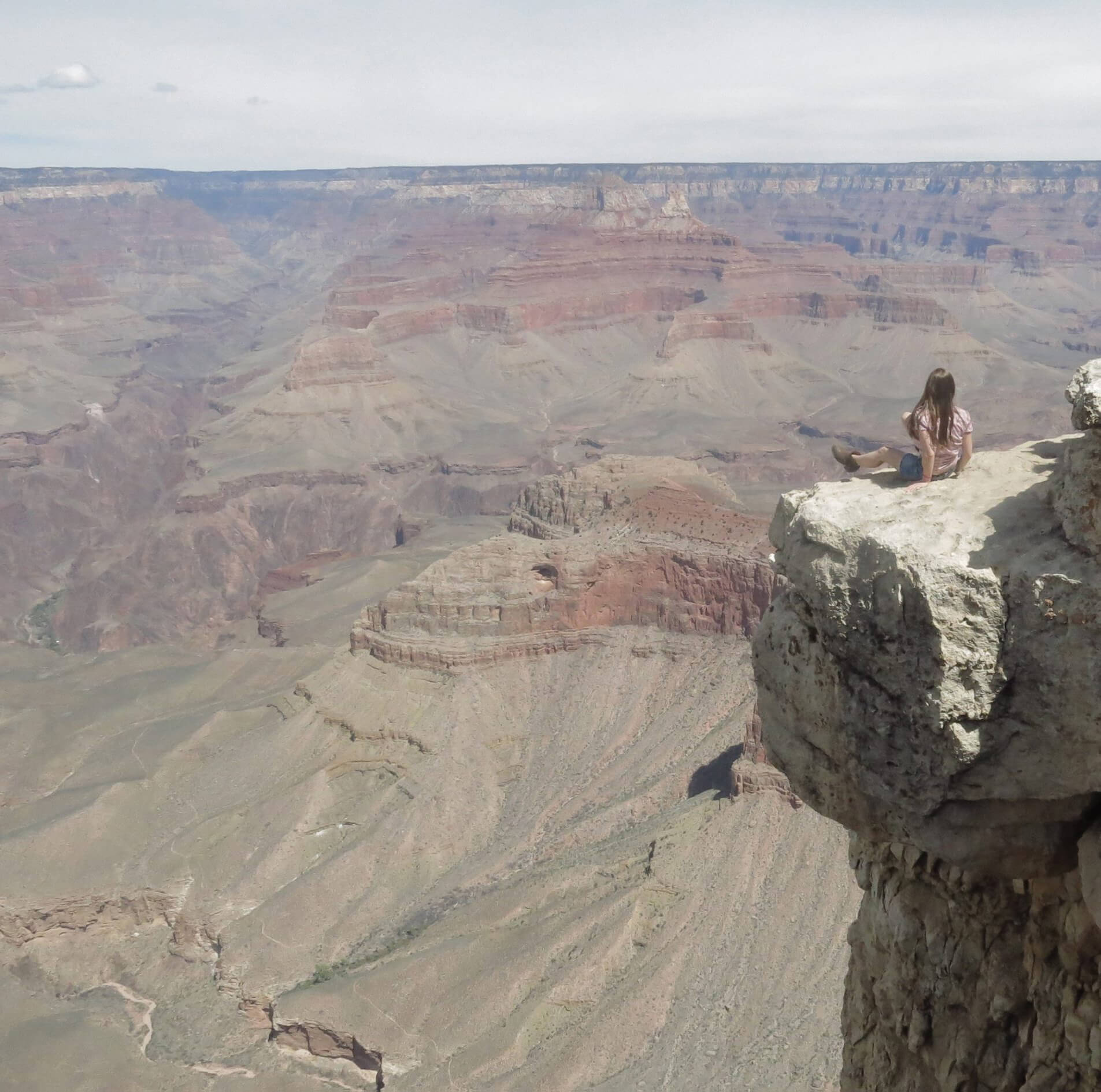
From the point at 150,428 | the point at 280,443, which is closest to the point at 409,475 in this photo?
the point at 280,443

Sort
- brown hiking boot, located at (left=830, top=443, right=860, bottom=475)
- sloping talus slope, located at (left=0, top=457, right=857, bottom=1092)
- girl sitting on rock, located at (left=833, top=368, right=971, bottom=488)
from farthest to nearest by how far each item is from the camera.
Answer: sloping talus slope, located at (left=0, top=457, right=857, bottom=1092) → brown hiking boot, located at (left=830, top=443, right=860, bottom=475) → girl sitting on rock, located at (left=833, top=368, right=971, bottom=488)

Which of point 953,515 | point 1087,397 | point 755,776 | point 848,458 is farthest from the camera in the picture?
point 755,776

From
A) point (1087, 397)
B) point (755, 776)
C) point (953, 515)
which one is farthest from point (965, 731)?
point (755, 776)

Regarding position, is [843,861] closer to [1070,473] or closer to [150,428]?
[1070,473]

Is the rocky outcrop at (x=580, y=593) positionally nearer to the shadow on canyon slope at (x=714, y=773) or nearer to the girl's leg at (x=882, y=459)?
the shadow on canyon slope at (x=714, y=773)

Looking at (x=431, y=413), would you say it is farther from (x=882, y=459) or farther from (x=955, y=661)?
(x=955, y=661)

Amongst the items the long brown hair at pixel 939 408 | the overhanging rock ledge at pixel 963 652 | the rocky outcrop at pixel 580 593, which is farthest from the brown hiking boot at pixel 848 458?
the rocky outcrop at pixel 580 593

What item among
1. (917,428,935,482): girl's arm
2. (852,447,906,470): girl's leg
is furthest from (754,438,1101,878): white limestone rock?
(852,447,906,470): girl's leg

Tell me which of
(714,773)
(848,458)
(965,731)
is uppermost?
(848,458)

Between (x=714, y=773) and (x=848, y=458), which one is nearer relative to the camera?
(x=848, y=458)

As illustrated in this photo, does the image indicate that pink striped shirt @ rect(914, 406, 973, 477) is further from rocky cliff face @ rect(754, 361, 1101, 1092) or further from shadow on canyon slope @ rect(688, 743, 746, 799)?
shadow on canyon slope @ rect(688, 743, 746, 799)
